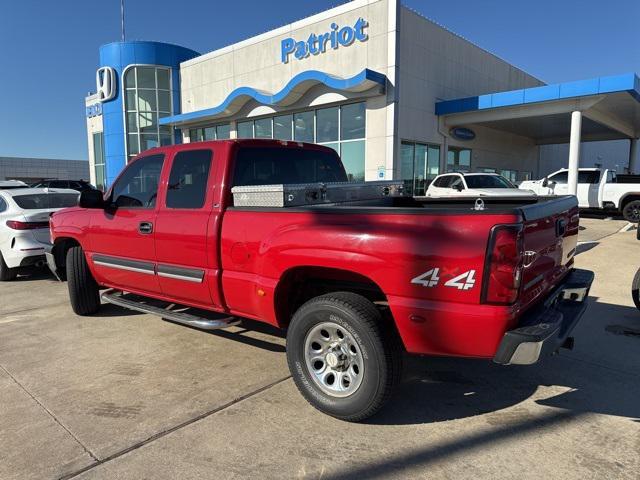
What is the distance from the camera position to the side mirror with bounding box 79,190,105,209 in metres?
4.66

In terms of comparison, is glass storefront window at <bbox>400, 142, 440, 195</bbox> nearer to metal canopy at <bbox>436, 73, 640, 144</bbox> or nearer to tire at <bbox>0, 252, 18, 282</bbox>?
metal canopy at <bbox>436, 73, 640, 144</bbox>

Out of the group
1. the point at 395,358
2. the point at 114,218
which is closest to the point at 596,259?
the point at 395,358

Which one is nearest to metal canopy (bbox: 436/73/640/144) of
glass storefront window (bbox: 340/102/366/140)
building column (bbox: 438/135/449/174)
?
building column (bbox: 438/135/449/174)

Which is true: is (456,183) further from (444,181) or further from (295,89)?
(295,89)

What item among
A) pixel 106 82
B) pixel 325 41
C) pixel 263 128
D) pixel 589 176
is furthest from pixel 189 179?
pixel 106 82

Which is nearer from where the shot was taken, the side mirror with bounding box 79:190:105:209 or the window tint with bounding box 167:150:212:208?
the window tint with bounding box 167:150:212:208

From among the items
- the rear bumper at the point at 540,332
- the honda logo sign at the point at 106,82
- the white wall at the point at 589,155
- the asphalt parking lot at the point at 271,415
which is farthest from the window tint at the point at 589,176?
the honda logo sign at the point at 106,82

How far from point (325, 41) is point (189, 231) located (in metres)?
16.8

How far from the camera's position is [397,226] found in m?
2.78

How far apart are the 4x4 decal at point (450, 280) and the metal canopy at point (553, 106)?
16242mm

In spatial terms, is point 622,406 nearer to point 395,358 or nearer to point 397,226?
point 395,358

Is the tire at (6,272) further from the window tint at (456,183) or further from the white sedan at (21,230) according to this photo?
the window tint at (456,183)

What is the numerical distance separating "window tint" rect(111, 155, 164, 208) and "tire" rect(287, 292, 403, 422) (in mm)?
2144

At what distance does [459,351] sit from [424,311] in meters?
0.32
